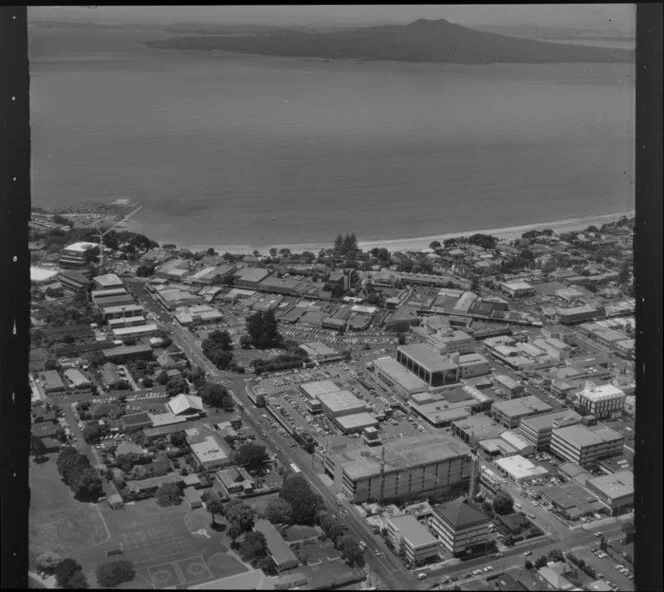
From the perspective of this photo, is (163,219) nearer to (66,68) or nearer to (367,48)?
(66,68)

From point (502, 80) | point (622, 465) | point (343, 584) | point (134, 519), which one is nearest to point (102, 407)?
point (134, 519)

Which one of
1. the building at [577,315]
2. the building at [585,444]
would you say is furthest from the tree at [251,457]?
the building at [577,315]

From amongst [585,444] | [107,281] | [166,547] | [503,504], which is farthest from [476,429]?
[107,281]

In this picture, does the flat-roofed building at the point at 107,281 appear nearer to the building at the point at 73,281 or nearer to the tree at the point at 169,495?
the building at the point at 73,281

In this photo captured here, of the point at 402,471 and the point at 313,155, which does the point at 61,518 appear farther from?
the point at 313,155

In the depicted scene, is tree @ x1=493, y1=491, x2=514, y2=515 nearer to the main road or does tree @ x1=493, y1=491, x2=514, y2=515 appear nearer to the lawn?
the main road

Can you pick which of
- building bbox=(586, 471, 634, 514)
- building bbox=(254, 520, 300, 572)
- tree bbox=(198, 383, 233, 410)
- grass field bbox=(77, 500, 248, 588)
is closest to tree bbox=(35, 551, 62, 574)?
grass field bbox=(77, 500, 248, 588)
